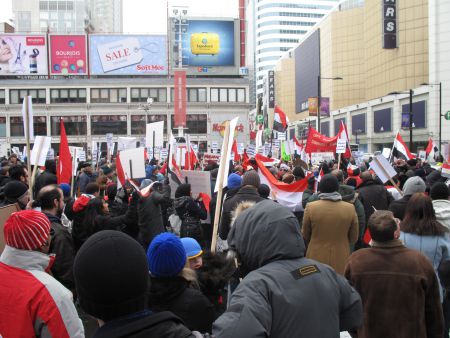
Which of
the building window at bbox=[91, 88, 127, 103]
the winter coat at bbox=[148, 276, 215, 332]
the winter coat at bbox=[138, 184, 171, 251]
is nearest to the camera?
the winter coat at bbox=[148, 276, 215, 332]

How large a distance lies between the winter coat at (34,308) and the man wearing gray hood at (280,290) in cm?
99

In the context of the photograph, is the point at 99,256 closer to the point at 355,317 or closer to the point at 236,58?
the point at 355,317

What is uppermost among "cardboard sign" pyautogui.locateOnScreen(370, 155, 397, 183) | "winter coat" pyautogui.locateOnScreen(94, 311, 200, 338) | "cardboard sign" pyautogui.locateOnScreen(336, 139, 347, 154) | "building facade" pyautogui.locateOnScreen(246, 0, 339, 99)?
"building facade" pyautogui.locateOnScreen(246, 0, 339, 99)

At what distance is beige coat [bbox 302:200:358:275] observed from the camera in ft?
17.7

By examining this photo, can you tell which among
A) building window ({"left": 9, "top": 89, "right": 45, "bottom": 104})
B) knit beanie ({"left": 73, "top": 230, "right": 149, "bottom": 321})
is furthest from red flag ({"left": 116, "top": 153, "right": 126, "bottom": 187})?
building window ({"left": 9, "top": 89, "right": 45, "bottom": 104})

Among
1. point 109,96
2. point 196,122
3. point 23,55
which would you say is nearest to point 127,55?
point 109,96

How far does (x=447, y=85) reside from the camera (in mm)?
42125

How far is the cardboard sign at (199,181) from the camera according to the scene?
→ 285 inches

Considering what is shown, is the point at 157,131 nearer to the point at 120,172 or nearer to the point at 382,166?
the point at 120,172

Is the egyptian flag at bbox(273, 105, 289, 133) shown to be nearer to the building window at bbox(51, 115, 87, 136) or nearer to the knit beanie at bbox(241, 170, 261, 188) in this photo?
the knit beanie at bbox(241, 170, 261, 188)

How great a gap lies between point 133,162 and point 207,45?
61458 millimetres

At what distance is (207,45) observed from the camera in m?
66.6

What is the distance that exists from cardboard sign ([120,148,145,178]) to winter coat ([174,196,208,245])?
43.3 inches

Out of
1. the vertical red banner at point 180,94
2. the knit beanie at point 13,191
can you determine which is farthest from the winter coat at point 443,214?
the vertical red banner at point 180,94
